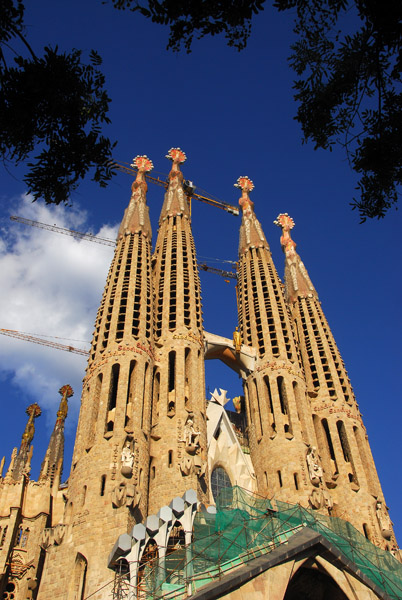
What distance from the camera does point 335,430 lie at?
3272 cm

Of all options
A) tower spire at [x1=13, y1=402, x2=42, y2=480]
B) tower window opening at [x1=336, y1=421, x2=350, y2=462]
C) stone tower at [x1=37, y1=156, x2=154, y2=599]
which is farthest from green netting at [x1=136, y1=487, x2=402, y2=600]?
tower spire at [x1=13, y1=402, x2=42, y2=480]

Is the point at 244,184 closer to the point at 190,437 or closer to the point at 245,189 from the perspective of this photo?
the point at 245,189

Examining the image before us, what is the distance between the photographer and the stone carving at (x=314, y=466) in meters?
28.2

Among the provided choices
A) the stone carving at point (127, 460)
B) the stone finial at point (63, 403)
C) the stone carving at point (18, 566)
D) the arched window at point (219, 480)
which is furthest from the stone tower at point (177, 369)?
the stone finial at point (63, 403)

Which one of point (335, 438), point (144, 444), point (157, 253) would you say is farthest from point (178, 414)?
point (157, 253)

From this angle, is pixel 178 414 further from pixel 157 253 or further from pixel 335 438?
pixel 157 253

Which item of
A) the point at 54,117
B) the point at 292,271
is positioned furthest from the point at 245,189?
the point at 54,117

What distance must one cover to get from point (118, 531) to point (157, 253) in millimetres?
20060

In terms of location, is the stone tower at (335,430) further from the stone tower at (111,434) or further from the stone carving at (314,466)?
the stone tower at (111,434)

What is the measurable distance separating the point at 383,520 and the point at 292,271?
64.9ft

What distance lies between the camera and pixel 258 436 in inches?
1246

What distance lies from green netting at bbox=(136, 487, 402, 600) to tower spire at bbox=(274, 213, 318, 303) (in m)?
19.8

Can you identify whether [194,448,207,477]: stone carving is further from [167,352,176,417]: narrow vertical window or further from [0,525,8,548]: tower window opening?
[0,525,8,548]: tower window opening

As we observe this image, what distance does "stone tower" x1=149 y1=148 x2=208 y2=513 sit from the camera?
85.5ft
